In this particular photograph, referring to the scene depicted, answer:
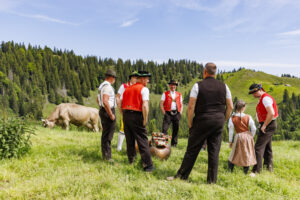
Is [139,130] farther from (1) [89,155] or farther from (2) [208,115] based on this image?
(1) [89,155]

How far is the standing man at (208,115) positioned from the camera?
4.83m

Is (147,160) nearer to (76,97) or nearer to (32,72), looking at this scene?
(76,97)

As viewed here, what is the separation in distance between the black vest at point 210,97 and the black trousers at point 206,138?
16 cm

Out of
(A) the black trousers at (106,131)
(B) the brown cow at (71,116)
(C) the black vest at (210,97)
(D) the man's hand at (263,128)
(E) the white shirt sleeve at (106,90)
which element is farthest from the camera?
(B) the brown cow at (71,116)

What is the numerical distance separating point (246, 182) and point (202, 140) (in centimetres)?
148

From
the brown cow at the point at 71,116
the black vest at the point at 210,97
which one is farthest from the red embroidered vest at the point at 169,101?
the brown cow at the point at 71,116

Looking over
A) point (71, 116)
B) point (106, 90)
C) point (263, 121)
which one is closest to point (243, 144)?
point (263, 121)

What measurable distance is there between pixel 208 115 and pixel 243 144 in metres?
2.20

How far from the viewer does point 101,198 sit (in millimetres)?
4078

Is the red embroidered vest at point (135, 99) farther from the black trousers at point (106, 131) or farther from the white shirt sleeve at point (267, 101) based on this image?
the white shirt sleeve at point (267, 101)

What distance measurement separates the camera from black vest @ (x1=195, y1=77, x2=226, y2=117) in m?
4.82

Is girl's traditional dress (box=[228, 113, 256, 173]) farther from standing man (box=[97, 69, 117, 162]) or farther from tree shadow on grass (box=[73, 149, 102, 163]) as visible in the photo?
tree shadow on grass (box=[73, 149, 102, 163])

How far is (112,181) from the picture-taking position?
4.72m

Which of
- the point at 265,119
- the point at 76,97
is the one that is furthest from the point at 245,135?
the point at 76,97
